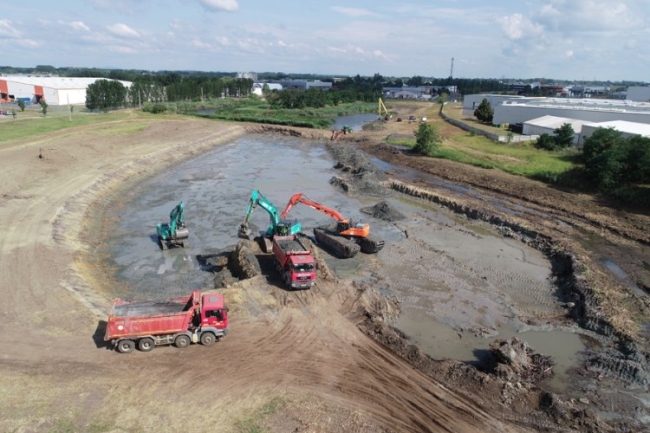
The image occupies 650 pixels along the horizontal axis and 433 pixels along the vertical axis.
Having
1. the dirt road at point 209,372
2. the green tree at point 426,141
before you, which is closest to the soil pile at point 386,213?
the dirt road at point 209,372

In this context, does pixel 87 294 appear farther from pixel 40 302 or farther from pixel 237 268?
pixel 237 268

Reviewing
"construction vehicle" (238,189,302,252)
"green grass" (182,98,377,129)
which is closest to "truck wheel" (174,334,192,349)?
"construction vehicle" (238,189,302,252)

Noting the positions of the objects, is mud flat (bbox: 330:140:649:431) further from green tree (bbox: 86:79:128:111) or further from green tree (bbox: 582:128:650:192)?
green tree (bbox: 86:79:128:111)

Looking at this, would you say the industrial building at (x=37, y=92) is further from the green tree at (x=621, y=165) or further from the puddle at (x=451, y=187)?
the green tree at (x=621, y=165)

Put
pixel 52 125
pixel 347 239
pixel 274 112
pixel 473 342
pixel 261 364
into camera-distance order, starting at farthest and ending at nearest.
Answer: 1. pixel 274 112
2. pixel 52 125
3. pixel 347 239
4. pixel 473 342
5. pixel 261 364

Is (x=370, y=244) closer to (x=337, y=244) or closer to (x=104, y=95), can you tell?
(x=337, y=244)

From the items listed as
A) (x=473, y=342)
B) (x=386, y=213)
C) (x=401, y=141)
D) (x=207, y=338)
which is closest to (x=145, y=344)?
(x=207, y=338)
